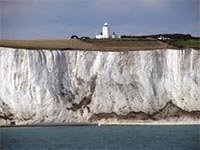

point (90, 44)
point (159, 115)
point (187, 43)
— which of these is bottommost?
point (159, 115)

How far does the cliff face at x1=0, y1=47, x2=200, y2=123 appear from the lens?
39562mm

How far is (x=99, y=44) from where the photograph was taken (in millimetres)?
44656

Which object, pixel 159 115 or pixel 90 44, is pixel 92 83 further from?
pixel 159 115

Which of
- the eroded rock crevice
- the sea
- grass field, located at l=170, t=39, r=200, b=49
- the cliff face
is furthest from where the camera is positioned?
grass field, located at l=170, t=39, r=200, b=49

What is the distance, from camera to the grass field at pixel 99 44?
4191 cm

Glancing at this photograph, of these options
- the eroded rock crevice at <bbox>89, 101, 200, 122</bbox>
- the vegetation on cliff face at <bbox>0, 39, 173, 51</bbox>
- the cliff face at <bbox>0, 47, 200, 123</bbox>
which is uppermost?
the vegetation on cliff face at <bbox>0, 39, 173, 51</bbox>

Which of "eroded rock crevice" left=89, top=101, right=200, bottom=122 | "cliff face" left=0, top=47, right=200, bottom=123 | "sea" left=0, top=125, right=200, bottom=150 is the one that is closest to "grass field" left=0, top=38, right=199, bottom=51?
"cliff face" left=0, top=47, right=200, bottom=123

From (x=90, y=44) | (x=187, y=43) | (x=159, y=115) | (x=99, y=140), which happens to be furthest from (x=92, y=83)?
(x=99, y=140)

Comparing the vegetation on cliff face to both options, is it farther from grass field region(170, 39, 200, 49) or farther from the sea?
the sea

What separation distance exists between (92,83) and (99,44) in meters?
4.14

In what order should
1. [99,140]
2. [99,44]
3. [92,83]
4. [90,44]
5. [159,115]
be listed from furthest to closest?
[99,44] → [90,44] → [92,83] → [159,115] → [99,140]

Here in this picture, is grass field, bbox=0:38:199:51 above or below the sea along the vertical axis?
above

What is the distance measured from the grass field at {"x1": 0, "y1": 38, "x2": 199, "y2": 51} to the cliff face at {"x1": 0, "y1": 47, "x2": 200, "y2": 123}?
0.74 metres

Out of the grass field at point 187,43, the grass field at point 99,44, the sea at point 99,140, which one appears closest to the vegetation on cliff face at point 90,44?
the grass field at point 99,44
